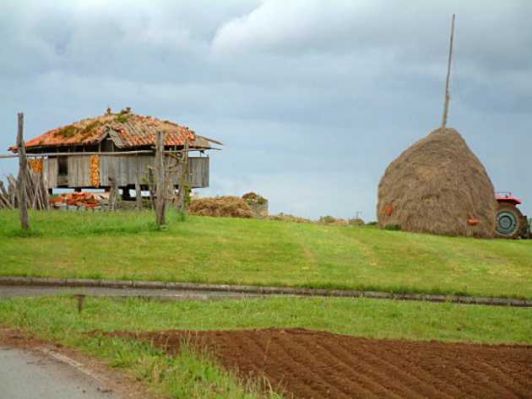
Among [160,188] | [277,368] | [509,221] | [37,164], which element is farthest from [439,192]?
[277,368]

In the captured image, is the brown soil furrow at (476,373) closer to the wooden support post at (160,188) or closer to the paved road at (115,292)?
the paved road at (115,292)

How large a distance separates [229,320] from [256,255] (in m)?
9.13

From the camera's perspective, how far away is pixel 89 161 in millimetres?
46875

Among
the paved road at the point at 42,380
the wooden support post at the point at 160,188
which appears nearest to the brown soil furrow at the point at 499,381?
the paved road at the point at 42,380

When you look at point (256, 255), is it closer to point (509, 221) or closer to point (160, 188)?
point (160, 188)

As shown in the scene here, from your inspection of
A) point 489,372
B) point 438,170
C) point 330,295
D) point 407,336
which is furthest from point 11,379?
point 438,170

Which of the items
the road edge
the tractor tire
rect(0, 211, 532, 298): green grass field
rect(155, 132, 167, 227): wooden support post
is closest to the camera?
the road edge

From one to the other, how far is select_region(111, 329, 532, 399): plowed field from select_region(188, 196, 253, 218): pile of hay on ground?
28.2m

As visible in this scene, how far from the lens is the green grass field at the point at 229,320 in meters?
9.70

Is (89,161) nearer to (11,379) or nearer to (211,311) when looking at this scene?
(211,311)

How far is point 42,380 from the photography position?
8469mm

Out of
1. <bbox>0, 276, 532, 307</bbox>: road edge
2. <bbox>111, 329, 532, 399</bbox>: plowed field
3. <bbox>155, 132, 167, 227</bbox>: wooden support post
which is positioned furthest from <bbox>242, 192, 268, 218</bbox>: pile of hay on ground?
<bbox>111, 329, 532, 399</bbox>: plowed field

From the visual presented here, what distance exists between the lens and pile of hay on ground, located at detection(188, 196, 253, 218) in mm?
40156

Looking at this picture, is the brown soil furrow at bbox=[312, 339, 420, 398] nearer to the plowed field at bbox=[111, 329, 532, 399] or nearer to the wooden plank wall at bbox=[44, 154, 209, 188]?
the plowed field at bbox=[111, 329, 532, 399]
